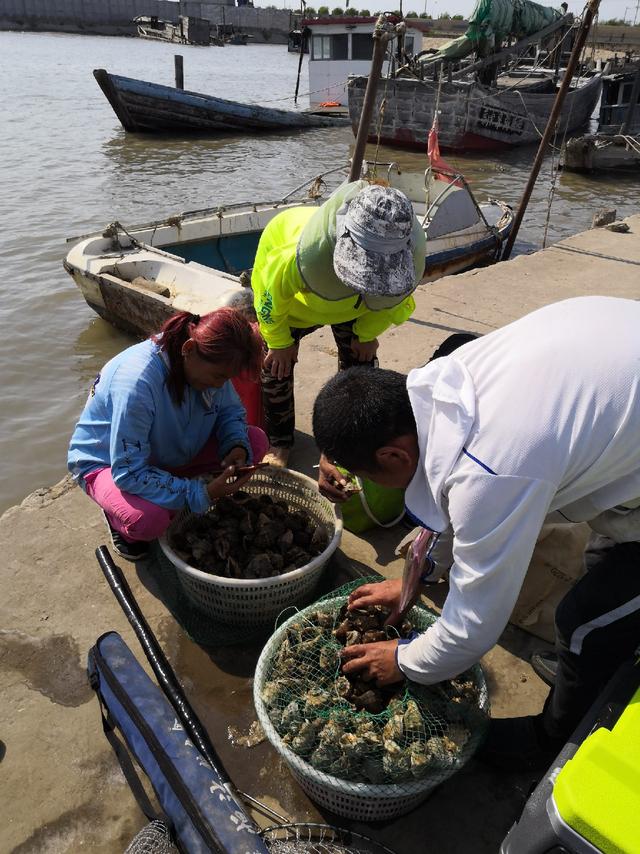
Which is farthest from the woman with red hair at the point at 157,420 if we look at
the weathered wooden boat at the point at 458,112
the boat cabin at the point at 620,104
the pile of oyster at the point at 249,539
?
the boat cabin at the point at 620,104

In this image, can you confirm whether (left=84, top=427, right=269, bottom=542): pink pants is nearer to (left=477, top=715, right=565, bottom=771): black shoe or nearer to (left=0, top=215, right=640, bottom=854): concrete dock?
(left=0, top=215, right=640, bottom=854): concrete dock

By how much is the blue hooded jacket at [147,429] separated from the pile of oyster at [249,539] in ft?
0.52

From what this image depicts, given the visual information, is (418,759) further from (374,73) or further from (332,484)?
(374,73)

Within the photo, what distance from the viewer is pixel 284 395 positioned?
3.39m

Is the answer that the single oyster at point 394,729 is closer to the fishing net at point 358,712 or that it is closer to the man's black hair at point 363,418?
the fishing net at point 358,712

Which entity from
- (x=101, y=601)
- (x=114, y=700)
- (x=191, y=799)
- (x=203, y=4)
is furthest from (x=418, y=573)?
(x=203, y=4)

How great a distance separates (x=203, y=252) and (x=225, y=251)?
29 cm

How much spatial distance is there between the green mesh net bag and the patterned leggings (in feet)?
4.89

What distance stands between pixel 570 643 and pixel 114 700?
1379 millimetres

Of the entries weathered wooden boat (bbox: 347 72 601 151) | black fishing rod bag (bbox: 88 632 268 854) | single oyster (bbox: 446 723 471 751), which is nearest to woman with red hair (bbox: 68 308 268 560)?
black fishing rod bag (bbox: 88 632 268 854)

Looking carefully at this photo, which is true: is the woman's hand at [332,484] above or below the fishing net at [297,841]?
above

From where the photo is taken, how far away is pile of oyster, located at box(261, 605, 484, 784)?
172 cm

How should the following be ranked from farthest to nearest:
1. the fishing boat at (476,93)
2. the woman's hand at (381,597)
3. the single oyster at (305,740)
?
the fishing boat at (476,93), the woman's hand at (381,597), the single oyster at (305,740)

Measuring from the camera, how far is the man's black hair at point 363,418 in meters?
1.52
